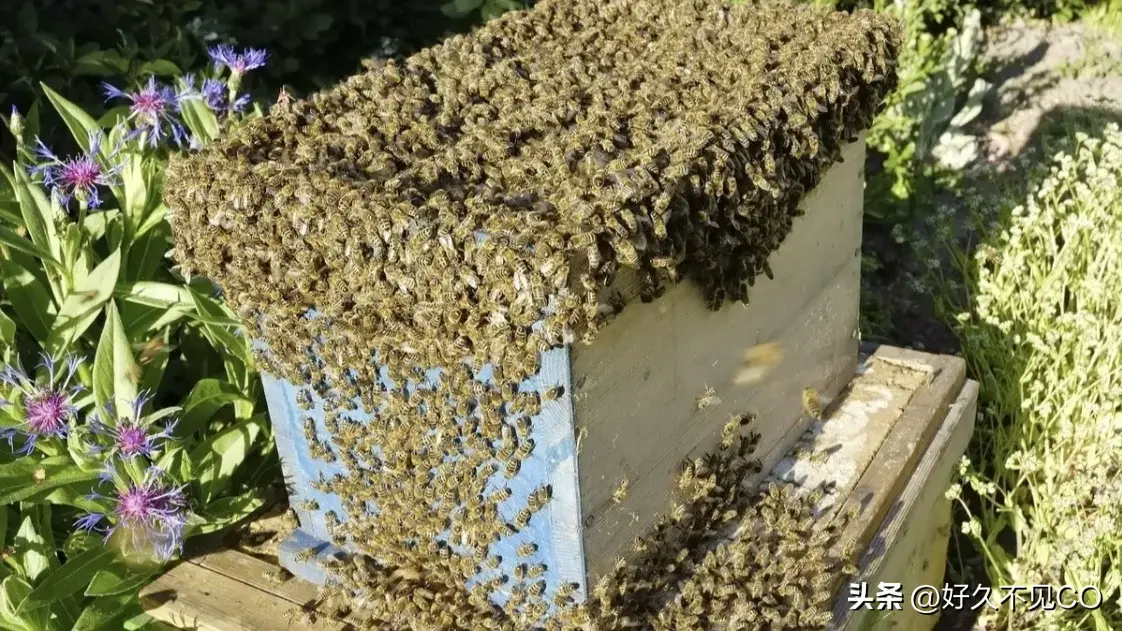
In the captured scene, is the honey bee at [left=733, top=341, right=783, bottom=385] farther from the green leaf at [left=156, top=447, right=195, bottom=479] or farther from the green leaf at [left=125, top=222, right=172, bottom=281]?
the green leaf at [left=125, top=222, right=172, bottom=281]

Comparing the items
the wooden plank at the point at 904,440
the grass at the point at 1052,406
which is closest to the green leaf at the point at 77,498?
the wooden plank at the point at 904,440

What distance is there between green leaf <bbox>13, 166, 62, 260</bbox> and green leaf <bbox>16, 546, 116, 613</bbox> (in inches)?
28.6

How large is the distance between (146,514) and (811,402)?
1.68 meters

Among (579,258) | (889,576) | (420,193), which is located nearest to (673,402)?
(579,258)

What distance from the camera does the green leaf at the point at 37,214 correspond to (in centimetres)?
228

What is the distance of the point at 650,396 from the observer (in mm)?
1929

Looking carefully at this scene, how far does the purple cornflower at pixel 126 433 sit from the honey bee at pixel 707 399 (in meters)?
1.19

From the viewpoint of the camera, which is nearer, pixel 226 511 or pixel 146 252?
pixel 226 511

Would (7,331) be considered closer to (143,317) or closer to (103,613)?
(143,317)

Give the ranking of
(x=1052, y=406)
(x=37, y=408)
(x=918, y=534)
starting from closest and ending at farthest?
1. (x=37, y=408)
2. (x=918, y=534)
3. (x=1052, y=406)

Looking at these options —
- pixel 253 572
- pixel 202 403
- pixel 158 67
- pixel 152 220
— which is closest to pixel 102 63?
pixel 158 67

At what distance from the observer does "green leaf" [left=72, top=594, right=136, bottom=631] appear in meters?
2.13

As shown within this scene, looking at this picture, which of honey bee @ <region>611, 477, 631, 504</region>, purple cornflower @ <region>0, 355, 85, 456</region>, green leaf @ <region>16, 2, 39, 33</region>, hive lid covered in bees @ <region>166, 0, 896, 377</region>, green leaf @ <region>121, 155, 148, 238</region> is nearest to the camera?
hive lid covered in bees @ <region>166, 0, 896, 377</region>

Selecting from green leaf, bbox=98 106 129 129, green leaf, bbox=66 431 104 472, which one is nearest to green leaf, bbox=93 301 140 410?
green leaf, bbox=66 431 104 472
